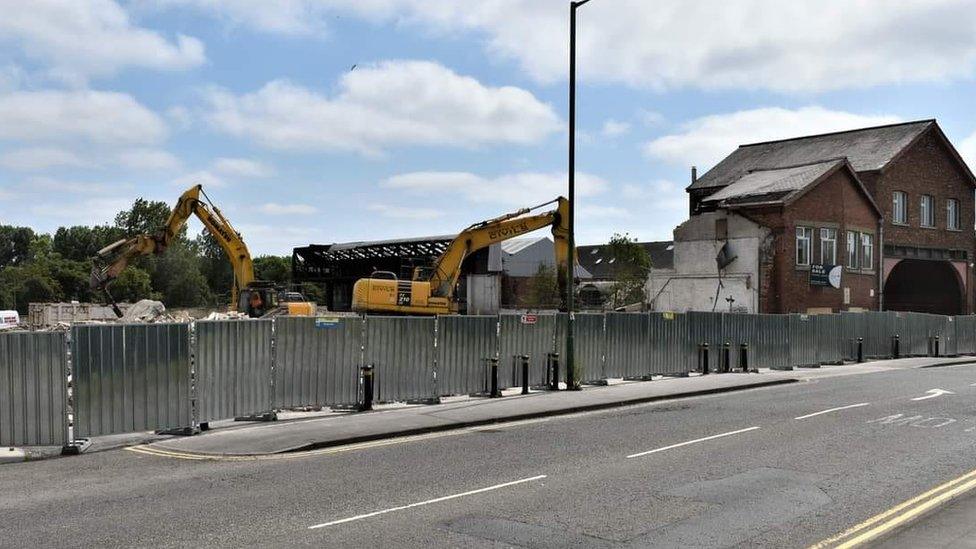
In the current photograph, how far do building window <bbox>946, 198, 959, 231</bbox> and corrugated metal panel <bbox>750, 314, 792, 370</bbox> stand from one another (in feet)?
94.9

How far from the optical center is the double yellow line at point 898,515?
7574 mm

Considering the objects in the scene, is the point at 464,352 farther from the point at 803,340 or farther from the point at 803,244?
the point at 803,244

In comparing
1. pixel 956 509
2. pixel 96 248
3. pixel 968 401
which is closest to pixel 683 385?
pixel 968 401

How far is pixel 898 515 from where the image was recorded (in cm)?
851

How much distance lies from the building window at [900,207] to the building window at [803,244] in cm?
1061

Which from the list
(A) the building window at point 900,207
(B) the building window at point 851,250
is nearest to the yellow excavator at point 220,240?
(B) the building window at point 851,250

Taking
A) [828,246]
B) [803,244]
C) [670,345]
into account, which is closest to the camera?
[670,345]

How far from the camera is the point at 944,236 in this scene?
173 ft

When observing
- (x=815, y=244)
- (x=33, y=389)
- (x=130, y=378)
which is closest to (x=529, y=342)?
(x=130, y=378)

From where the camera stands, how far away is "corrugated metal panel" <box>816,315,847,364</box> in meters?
33.0

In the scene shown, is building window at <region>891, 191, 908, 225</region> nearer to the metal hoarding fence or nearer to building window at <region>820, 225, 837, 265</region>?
building window at <region>820, 225, 837, 265</region>

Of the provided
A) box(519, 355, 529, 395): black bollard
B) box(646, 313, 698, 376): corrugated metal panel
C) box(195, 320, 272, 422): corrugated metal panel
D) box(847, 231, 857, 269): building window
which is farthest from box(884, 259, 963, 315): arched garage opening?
box(195, 320, 272, 422): corrugated metal panel

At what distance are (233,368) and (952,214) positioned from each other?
172ft

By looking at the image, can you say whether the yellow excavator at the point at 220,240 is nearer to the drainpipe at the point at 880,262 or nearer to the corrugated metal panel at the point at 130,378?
the corrugated metal panel at the point at 130,378
